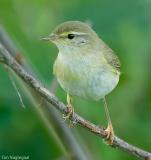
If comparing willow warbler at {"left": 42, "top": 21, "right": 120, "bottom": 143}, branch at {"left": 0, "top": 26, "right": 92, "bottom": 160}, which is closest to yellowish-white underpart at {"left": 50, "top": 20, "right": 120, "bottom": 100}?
willow warbler at {"left": 42, "top": 21, "right": 120, "bottom": 143}

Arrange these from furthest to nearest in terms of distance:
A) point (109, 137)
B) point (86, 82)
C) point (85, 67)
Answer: point (85, 67)
point (86, 82)
point (109, 137)

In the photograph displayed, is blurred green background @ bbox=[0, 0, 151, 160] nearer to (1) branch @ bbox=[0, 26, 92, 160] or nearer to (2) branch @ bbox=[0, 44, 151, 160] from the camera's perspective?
(1) branch @ bbox=[0, 26, 92, 160]

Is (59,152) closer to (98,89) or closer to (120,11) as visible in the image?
(98,89)

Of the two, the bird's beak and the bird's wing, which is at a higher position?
the bird's beak

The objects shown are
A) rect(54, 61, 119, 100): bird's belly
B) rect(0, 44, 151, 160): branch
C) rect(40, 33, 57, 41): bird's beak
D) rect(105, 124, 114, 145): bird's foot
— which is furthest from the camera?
rect(40, 33, 57, 41): bird's beak

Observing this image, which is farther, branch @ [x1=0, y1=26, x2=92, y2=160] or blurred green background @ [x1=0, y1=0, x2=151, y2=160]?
blurred green background @ [x1=0, y1=0, x2=151, y2=160]

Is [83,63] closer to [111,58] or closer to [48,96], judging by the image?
[111,58]

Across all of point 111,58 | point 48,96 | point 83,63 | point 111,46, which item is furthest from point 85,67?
point 48,96

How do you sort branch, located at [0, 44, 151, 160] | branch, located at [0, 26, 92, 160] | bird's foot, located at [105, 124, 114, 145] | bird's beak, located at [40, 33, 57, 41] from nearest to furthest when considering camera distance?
branch, located at [0, 44, 151, 160]
branch, located at [0, 26, 92, 160]
bird's foot, located at [105, 124, 114, 145]
bird's beak, located at [40, 33, 57, 41]
